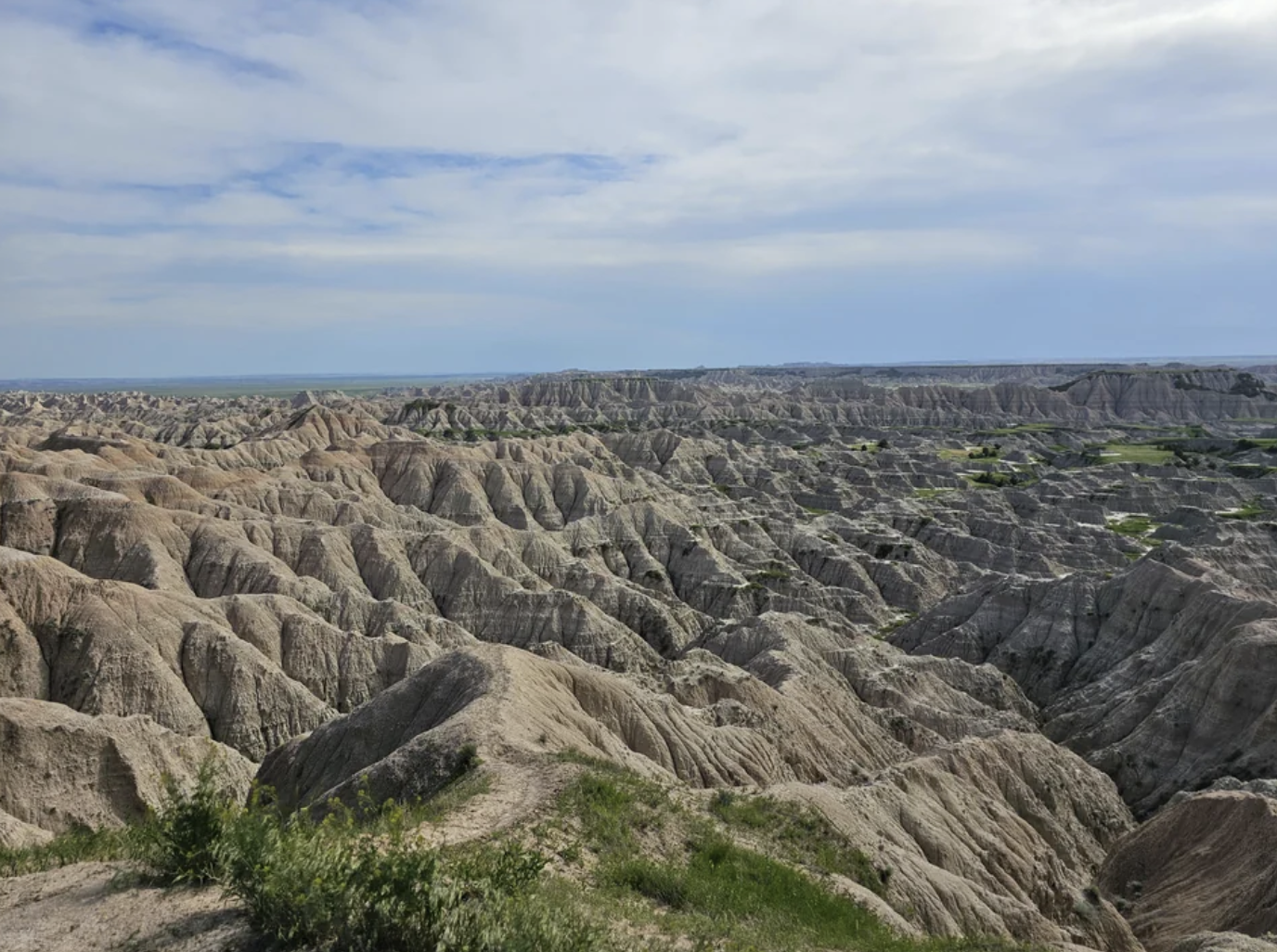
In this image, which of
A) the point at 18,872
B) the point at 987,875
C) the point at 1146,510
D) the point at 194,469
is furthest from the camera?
the point at 1146,510

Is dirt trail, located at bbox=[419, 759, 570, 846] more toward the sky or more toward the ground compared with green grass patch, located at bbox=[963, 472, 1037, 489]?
more toward the sky

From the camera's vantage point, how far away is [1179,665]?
4253 cm

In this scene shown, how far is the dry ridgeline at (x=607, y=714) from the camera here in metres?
13.2

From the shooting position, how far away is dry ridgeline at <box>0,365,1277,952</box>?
1325 centimetres

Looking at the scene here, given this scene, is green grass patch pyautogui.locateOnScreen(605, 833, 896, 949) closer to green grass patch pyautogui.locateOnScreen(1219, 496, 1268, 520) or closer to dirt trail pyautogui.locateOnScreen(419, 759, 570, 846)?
dirt trail pyautogui.locateOnScreen(419, 759, 570, 846)

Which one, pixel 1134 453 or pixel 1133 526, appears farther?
pixel 1134 453

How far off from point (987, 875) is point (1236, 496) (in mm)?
84860

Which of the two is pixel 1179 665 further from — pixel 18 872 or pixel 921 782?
pixel 18 872

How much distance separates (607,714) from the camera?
99.7 ft

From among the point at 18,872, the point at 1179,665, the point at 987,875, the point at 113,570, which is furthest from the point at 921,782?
the point at 113,570

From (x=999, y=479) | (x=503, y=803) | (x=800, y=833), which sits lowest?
(x=999, y=479)

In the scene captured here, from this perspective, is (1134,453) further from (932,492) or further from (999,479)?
(932,492)

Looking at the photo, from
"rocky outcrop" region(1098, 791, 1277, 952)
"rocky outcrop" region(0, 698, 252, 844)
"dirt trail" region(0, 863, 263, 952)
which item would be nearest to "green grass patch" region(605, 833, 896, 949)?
"dirt trail" region(0, 863, 263, 952)

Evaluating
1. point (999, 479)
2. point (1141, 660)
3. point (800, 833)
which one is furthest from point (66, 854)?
point (999, 479)
